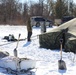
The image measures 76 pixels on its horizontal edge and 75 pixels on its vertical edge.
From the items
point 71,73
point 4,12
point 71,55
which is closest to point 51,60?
point 71,55

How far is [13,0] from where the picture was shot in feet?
190

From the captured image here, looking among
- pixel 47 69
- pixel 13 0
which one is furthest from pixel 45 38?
pixel 13 0

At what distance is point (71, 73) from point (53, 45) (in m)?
5.39

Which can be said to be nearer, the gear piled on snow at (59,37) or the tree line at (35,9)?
the gear piled on snow at (59,37)

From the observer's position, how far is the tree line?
49312 mm

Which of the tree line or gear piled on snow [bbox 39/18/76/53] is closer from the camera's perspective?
gear piled on snow [bbox 39/18/76/53]

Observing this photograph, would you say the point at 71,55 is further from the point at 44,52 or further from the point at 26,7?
the point at 26,7

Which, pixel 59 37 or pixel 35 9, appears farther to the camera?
pixel 35 9

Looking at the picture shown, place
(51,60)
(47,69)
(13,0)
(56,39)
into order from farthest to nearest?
1. (13,0)
2. (56,39)
3. (51,60)
4. (47,69)

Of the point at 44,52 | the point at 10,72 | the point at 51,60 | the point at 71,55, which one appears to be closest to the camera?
the point at 10,72

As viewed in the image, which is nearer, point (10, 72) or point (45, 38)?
point (10, 72)

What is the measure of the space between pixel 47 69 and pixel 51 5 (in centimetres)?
4597

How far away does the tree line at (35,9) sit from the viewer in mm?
49312

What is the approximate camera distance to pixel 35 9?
57.5 meters
